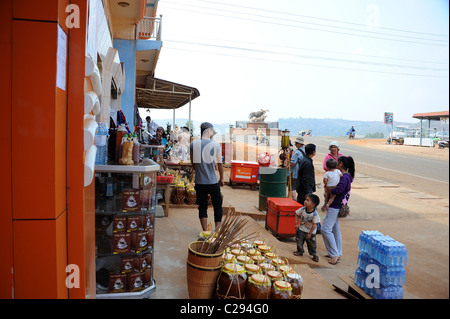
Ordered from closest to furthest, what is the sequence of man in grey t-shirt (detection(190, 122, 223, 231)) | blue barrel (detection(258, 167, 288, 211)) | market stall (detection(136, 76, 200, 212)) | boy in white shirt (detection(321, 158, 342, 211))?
man in grey t-shirt (detection(190, 122, 223, 231)) < boy in white shirt (detection(321, 158, 342, 211)) < market stall (detection(136, 76, 200, 212)) < blue barrel (detection(258, 167, 288, 211))

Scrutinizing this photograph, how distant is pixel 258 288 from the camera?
8.95 ft

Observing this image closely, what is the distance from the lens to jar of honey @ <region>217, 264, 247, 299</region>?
2738mm

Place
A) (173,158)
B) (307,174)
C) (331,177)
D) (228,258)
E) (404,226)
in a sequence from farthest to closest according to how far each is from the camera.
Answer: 1. (173,158)
2. (404,226)
3. (307,174)
4. (331,177)
5. (228,258)

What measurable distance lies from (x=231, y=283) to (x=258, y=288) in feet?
0.81

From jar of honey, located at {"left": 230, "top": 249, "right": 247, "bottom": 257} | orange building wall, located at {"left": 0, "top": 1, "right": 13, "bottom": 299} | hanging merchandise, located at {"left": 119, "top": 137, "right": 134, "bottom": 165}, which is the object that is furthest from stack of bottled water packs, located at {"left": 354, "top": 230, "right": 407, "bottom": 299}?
orange building wall, located at {"left": 0, "top": 1, "right": 13, "bottom": 299}

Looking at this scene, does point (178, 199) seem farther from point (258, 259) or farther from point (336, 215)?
point (258, 259)

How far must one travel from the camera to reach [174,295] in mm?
3098

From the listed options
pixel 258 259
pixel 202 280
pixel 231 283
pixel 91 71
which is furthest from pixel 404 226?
pixel 91 71

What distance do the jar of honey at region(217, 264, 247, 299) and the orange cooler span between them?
764cm

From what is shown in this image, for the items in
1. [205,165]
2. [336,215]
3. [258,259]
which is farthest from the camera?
[336,215]

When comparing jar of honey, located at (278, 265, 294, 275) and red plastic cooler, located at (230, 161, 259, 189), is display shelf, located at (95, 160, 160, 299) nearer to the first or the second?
jar of honey, located at (278, 265, 294, 275)

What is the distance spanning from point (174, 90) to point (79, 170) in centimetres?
921

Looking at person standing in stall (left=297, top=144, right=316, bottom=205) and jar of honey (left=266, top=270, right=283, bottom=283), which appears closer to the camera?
jar of honey (left=266, top=270, right=283, bottom=283)
